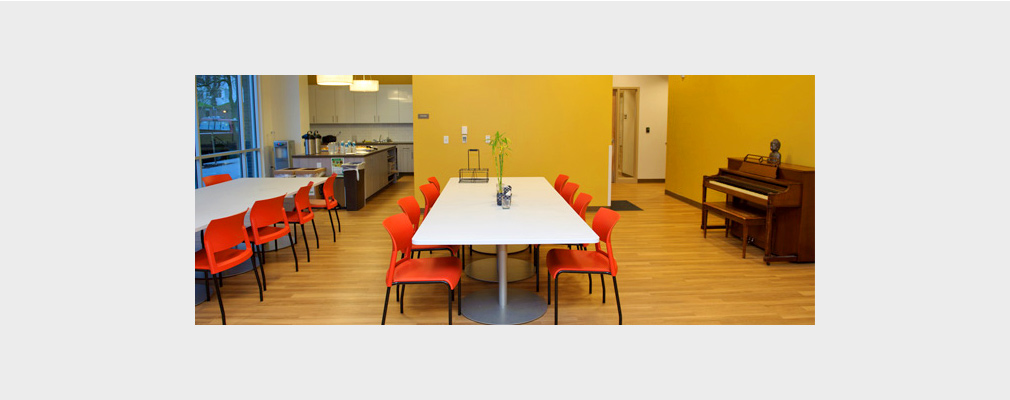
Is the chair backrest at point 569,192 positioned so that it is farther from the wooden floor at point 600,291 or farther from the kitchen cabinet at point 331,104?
the kitchen cabinet at point 331,104

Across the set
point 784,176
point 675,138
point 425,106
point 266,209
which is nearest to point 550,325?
point 266,209

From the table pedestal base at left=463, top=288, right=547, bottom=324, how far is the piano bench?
2597 millimetres

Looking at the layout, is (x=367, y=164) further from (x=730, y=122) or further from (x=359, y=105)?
(x=730, y=122)

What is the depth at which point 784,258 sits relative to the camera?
18.1ft

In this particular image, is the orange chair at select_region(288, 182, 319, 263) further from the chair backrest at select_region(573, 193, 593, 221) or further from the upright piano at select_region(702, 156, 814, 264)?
the upright piano at select_region(702, 156, 814, 264)

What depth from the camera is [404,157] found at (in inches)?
542

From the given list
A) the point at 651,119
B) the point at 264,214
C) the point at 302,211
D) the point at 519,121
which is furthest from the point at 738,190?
the point at 651,119

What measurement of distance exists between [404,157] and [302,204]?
8193 millimetres

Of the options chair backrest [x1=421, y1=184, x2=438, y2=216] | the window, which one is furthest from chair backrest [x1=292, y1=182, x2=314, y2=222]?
the window

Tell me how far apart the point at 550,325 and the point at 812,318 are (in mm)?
1876

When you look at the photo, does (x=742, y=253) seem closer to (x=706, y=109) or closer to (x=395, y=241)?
(x=706, y=109)

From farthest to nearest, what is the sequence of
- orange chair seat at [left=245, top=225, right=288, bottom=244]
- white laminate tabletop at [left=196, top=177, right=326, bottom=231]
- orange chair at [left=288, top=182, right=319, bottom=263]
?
1. orange chair at [left=288, top=182, right=319, bottom=263]
2. orange chair seat at [left=245, top=225, right=288, bottom=244]
3. white laminate tabletop at [left=196, top=177, right=326, bottom=231]

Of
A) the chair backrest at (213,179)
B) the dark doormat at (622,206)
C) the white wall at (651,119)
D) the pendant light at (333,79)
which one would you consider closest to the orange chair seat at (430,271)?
A: the chair backrest at (213,179)

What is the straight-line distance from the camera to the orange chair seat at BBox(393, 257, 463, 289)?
361 cm
